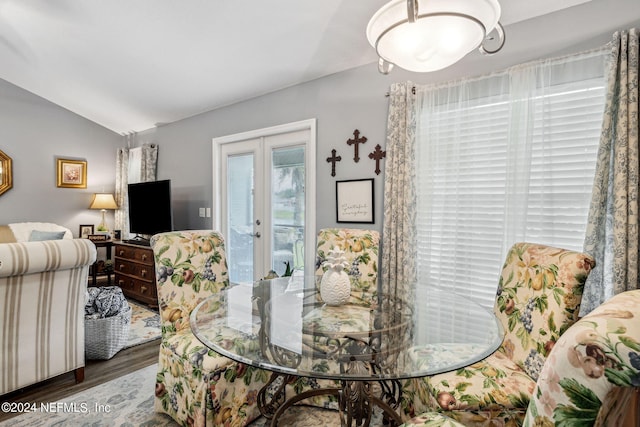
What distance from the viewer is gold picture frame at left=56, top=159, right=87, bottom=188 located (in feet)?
16.1

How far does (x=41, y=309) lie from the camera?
2.02 m

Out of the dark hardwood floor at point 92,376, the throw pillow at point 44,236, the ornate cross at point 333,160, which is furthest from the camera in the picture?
the throw pillow at point 44,236

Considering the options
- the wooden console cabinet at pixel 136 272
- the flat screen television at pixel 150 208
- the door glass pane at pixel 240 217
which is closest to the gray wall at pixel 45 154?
the flat screen television at pixel 150 208

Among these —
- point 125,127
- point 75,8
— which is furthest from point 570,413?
point 125,127

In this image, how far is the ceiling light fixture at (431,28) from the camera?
1146 mm

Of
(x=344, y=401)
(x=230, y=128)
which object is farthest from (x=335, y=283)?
(x=230, y=128)

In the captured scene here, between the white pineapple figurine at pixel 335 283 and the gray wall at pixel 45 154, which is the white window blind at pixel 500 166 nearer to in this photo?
the white pineapple figurine at pixel 335 283

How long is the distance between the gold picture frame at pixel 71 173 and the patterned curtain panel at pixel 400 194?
16.6 feet

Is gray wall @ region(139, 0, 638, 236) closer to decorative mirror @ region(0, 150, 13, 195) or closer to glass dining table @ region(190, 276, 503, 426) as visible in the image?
glass dining table @ region(190, 276, 503, 426)

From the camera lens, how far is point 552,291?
1.41 m

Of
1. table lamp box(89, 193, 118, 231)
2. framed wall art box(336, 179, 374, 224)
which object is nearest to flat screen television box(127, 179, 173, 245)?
table lamp box(89, 193, 118, 231)

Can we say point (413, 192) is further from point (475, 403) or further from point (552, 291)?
point (475, 403)

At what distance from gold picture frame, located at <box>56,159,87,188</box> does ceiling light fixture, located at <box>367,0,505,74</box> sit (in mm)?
5460

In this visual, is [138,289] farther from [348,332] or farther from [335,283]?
[348,332]
